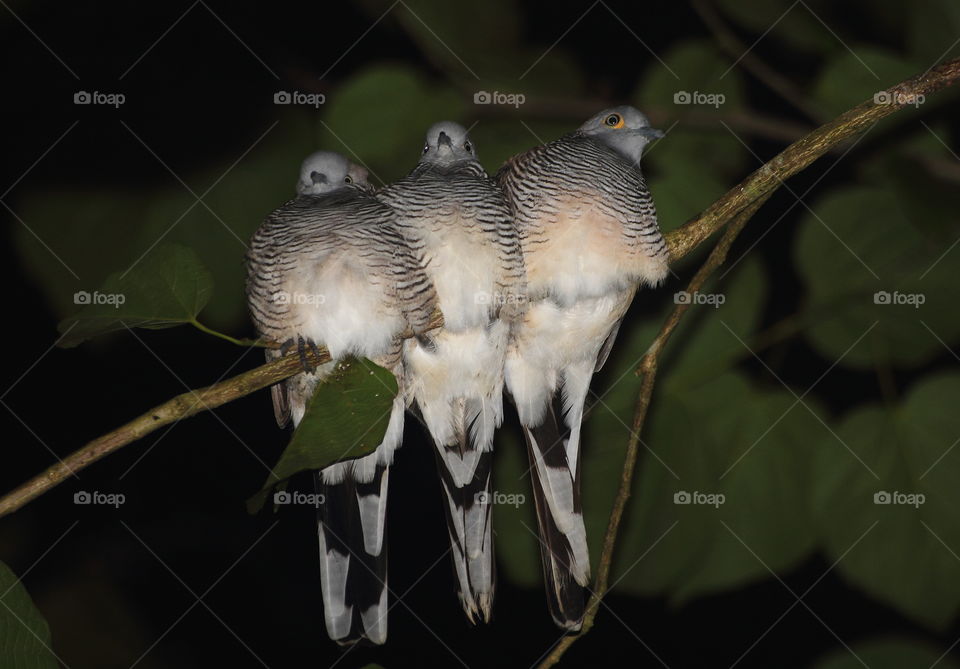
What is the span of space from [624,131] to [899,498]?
94cm

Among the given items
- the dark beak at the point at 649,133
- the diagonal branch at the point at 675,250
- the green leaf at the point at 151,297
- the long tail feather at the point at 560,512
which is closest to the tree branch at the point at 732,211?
the diagonal branch at the point at 675,250

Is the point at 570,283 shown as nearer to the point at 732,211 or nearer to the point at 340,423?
the point at 732,211

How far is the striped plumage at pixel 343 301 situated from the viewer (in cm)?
128

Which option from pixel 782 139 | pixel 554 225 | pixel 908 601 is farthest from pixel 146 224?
pixel 908 601

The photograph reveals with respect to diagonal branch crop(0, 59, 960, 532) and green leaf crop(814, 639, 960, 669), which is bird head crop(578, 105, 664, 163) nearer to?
diagonal branch crop(0, 59, 960, 532)

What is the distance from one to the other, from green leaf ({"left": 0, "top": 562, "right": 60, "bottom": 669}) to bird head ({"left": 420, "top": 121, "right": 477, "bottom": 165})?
0.83 meters

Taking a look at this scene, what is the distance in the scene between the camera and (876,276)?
6.05 feet

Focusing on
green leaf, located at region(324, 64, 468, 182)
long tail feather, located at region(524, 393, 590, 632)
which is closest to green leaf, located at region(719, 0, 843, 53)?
green leaf, located at region(324, 64, 468, 182)

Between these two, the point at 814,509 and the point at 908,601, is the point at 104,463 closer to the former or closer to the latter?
the point at 814,509

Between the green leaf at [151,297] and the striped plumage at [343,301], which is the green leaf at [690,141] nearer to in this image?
the striped plumage at [343,301]

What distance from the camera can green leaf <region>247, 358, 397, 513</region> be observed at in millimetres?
1029

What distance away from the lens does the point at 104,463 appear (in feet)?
7.93

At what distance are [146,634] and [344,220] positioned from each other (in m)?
1.81

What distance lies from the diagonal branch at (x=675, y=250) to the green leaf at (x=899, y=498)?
0.72 m
